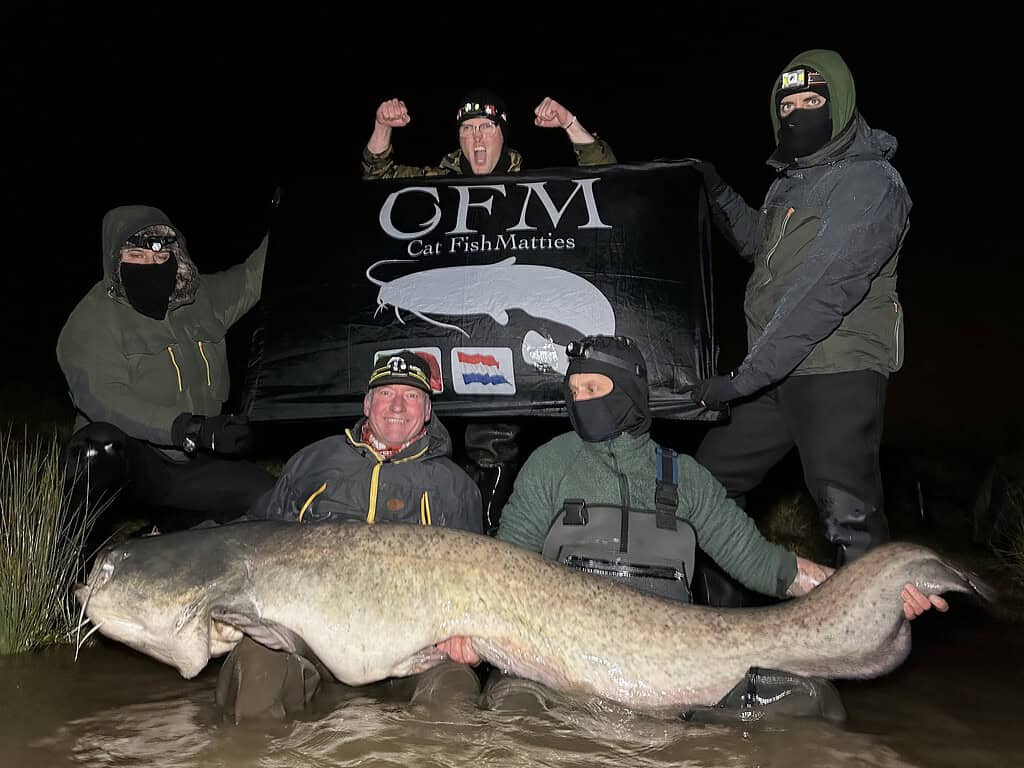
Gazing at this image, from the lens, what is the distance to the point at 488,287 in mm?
5129

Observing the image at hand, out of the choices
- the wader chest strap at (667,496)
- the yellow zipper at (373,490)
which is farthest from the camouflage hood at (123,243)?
the wader chest strap at (667,496)

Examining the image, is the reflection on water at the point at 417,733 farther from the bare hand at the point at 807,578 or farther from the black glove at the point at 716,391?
the black glove at the point at 716,391

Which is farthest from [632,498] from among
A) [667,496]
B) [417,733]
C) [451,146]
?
[451,146]

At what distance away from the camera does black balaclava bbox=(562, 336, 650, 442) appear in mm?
4180

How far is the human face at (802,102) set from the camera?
4.18 m

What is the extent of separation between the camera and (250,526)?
12.2 ft

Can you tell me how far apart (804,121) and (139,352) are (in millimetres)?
3735

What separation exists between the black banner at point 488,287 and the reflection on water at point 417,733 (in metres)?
1.68

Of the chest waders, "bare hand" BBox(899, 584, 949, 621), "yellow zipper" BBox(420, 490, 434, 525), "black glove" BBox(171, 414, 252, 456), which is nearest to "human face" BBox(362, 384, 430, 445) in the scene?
"yellow zipper" BBox(420, 490, 434, 525)

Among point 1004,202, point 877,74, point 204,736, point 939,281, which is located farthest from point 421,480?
point 877,74

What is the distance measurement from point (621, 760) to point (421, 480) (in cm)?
163

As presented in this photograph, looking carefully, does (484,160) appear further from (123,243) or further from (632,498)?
(632,498)

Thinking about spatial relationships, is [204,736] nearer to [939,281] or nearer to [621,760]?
[621,760]

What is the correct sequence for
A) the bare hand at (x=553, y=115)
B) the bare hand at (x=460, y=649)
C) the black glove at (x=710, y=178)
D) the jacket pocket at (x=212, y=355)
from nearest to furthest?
the bare hand at (x=460, y=649), the black glove at (x=710, y=178), the jacket pocket at (x=212, y=355), the bare hand at (x=553, y=115)
